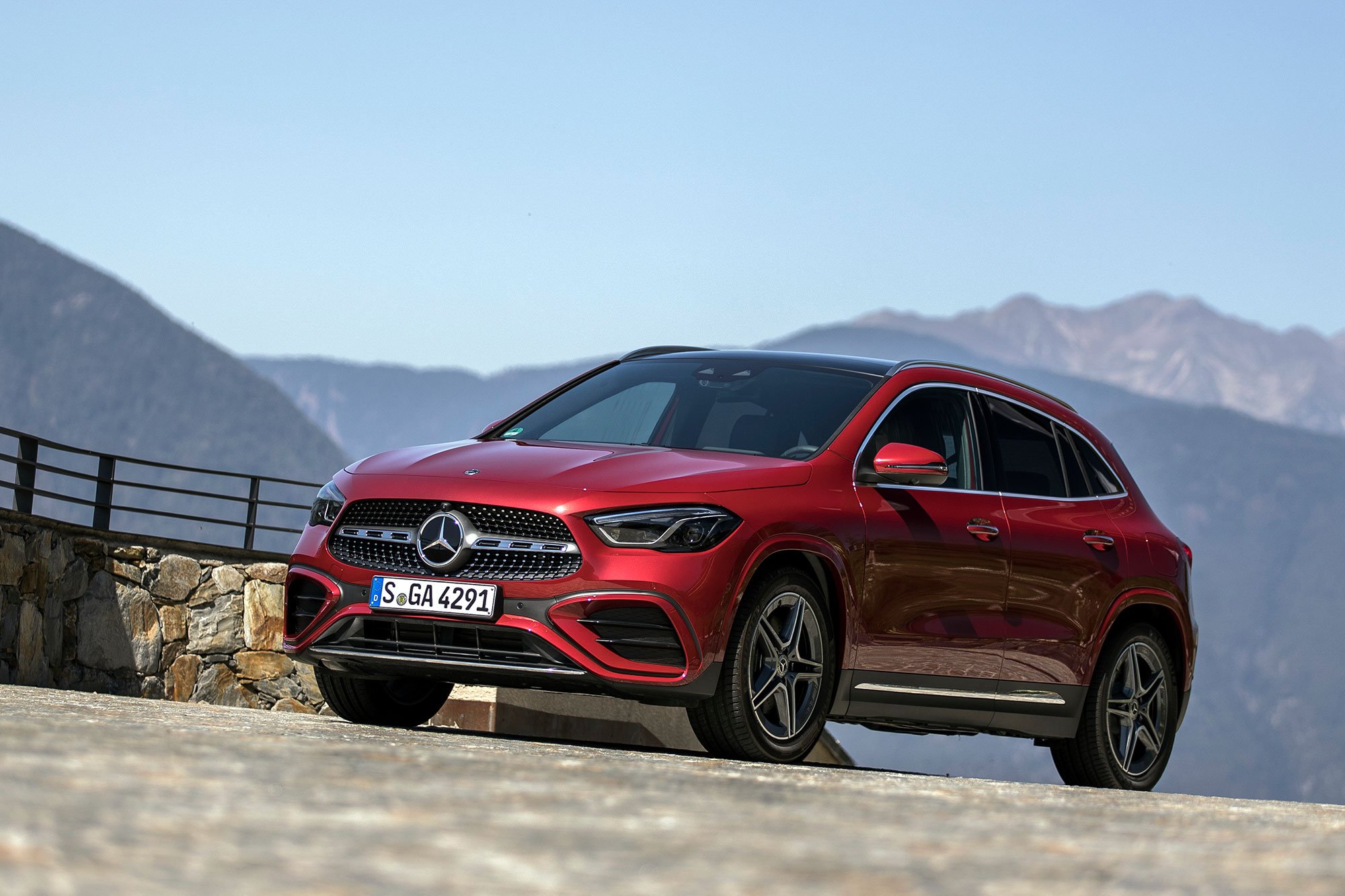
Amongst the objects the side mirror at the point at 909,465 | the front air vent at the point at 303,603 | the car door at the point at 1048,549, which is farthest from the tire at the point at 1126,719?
the front air vent at the point at 303,603

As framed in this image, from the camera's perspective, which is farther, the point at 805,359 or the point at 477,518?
the point at 805,359

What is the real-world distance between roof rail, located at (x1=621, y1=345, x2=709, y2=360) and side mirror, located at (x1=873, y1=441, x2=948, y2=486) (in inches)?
58.4

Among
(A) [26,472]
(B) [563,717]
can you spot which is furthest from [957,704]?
(A) [26,472]

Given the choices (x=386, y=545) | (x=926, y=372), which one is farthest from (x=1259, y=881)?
(x=926, y=372)

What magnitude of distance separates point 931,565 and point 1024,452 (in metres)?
1.12

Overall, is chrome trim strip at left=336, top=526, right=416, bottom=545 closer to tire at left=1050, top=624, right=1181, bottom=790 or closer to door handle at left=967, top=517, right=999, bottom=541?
door handle at left=967, top=517, right=999, bottom=541

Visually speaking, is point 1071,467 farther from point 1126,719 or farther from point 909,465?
point 909,465

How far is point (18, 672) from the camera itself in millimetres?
14727

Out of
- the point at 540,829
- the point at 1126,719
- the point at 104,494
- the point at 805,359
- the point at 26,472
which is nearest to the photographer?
the point at 540,829

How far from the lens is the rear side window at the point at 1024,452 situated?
7918 mm

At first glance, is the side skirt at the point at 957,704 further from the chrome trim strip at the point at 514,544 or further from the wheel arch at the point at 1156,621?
the chrome trim strip at the point at 514,544

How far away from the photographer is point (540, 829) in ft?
10.8

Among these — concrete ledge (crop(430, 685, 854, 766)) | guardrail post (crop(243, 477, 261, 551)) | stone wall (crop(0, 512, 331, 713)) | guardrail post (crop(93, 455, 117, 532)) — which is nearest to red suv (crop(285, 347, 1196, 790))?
concrete ledge (crop(430, 685, 854, 766))

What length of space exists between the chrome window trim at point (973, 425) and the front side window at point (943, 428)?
0.02m
